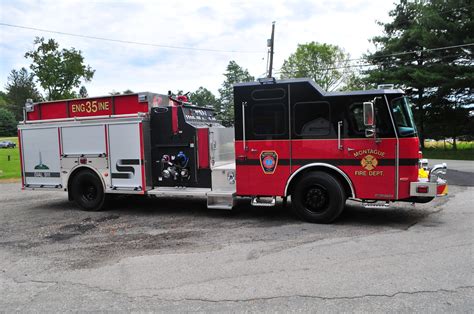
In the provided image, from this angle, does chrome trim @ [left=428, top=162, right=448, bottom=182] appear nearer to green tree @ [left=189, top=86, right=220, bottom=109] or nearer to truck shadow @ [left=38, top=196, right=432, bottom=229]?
truck shadow @ [left=38, top=196, right=432, bottom=229]

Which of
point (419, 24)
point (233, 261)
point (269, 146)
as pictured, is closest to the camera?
point (233, 261)

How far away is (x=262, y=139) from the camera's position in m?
7.46

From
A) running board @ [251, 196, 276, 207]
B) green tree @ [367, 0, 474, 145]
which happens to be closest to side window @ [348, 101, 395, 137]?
running board @ [251, 196, 276, 207]

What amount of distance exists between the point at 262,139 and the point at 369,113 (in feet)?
6.62

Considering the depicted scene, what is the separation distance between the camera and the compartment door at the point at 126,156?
8.44 meters

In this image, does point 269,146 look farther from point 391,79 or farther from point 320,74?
point 320,74

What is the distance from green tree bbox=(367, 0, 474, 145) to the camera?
24.4 m

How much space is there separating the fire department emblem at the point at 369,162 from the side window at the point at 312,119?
2.63ft

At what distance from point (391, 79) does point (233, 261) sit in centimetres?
2608

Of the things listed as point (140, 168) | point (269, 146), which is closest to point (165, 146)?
point (140, 168)

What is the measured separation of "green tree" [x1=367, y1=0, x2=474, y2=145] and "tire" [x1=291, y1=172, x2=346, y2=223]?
18.0 metres

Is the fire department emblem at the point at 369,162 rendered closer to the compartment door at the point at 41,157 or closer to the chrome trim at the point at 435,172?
the chrome trim at the point at 435,172

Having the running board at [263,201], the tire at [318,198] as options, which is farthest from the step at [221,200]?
the tire at [318,198]

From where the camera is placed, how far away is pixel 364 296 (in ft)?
13.2
